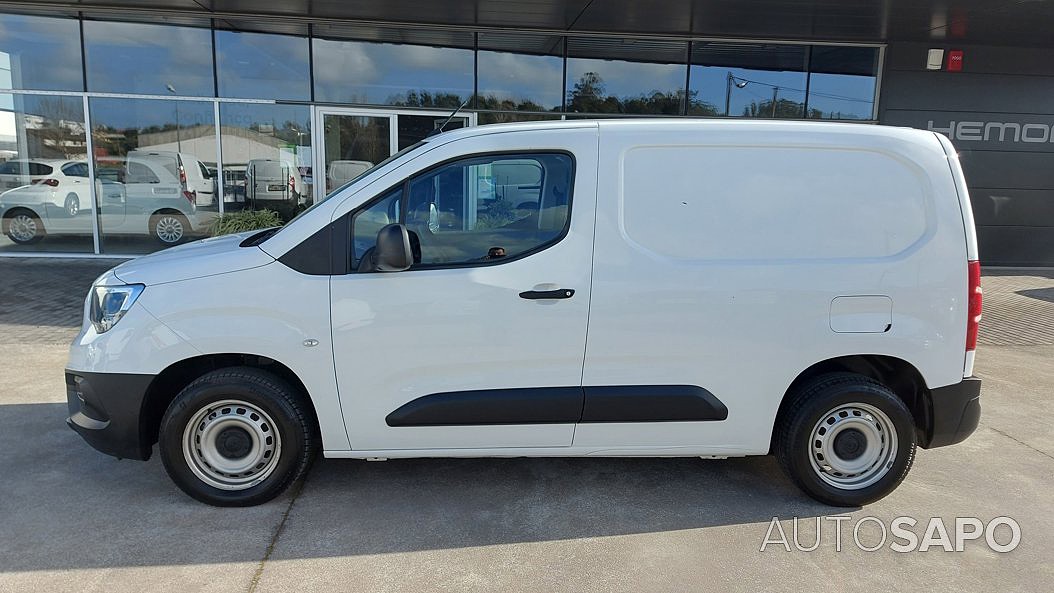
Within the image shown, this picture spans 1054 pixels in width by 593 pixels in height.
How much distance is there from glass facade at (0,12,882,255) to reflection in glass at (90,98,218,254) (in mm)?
23

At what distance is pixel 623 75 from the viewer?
11922mm

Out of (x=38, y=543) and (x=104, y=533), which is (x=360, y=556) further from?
(x=38, y=543)

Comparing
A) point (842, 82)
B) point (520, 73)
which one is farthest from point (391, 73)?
point (842, 82)

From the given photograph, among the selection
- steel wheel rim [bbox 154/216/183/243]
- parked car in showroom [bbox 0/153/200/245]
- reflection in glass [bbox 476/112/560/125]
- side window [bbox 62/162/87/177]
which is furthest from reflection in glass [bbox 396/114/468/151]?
side window [bbox 62/162/87/177]

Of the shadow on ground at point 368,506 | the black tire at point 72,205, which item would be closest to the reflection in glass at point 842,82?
the shadow on ground at point 368,506

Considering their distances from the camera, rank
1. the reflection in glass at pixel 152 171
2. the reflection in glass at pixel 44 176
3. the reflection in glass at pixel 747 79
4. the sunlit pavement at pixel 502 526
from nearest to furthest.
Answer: the sunlit pavement at pixel 502 526 < the reflection in glass at pixel 44 176 < the reflection in glass at pixel 152 171 < the reflection in glass at pixel 747 79

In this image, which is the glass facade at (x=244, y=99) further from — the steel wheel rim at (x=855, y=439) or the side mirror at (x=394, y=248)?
the steel wheel rim at (x=855, y=439)

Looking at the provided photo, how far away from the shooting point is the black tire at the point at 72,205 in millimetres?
11484

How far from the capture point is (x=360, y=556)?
10.3 ft

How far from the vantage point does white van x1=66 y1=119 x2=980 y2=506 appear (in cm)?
338

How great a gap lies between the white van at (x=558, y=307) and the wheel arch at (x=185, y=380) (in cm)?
2

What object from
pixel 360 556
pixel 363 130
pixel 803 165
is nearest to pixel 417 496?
pixel 360 556

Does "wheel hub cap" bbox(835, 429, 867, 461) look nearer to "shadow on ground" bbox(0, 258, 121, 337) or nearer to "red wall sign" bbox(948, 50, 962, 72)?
"shadow on ground" bbox(0, 258, 121, 337)

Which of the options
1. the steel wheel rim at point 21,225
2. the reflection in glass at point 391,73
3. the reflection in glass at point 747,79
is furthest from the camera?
the reflection in glass at point 747,79
